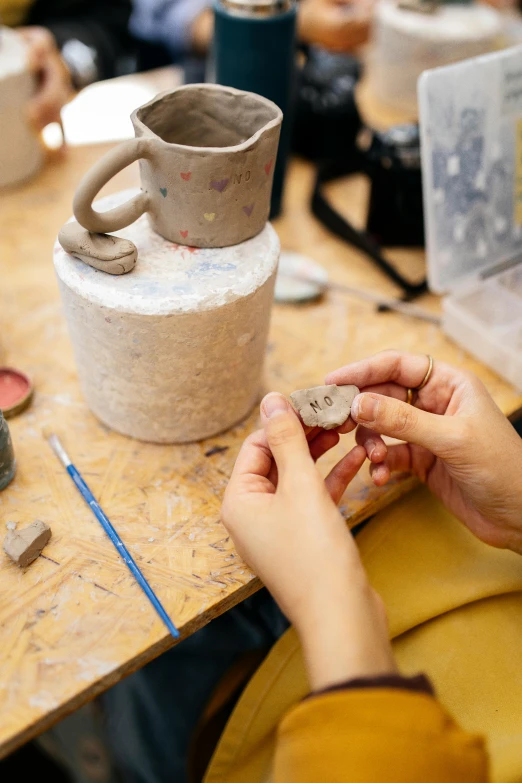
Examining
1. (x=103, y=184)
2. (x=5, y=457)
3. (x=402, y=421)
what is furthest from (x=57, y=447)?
(x=402, y=421)

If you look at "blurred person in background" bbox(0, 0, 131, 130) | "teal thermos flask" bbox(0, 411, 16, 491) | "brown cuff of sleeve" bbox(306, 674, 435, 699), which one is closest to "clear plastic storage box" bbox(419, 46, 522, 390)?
→ "brown cuff of sleeve" bbox(306, 674, 435, 699)

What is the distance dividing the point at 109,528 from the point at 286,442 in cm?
26

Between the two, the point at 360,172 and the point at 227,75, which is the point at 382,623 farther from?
the point at 360,172

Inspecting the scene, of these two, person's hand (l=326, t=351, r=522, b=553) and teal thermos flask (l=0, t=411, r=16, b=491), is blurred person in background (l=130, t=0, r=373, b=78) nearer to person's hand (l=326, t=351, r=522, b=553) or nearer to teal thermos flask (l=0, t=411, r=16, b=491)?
person's hand (l=326, t=351, r=522, b=553)

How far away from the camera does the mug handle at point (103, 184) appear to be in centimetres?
74

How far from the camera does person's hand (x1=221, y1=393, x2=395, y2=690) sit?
0.59m

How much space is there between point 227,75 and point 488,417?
858mm

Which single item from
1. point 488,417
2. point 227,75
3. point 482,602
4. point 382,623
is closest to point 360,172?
point 227,75

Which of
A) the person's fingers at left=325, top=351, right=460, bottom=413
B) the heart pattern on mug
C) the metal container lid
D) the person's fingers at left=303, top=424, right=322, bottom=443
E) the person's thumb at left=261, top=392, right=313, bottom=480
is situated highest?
the metal container lid

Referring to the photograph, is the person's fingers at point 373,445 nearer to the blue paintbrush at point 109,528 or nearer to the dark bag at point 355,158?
the blue paintbrush at point 109,528

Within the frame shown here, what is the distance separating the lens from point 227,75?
125cm

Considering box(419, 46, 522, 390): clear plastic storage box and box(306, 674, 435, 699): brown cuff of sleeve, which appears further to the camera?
box(419, 46, 522, 390): clear plastic storage box

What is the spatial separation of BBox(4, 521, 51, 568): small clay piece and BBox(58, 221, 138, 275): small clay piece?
32 cm

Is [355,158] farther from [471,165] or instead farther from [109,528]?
Answer: [109,528]
